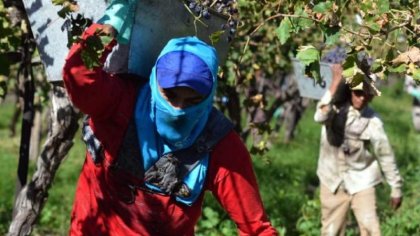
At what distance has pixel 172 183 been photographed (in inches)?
145

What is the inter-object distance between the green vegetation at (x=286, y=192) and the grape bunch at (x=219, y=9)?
1582 millimetres

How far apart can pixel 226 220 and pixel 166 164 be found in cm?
415

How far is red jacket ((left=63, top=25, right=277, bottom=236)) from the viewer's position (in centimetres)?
359

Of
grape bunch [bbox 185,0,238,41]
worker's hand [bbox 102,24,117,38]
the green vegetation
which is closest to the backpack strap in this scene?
grape bunch [bbox 185,0,238,41]

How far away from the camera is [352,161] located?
6.73 meters

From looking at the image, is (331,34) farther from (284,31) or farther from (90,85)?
(90,85)

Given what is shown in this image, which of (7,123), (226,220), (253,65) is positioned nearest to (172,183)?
(253,65)

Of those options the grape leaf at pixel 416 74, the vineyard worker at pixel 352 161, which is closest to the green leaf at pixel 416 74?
the grape leaf at pixel 416 74

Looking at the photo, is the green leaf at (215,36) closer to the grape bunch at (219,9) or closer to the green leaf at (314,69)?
the grape bunch at (219,9)

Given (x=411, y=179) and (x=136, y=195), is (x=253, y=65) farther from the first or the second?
(x=411, y=179)

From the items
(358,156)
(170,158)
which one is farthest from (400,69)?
(358,156)

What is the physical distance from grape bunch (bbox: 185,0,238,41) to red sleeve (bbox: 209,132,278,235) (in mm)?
484

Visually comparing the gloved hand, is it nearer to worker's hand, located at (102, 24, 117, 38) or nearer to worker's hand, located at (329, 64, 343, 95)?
worker's hand, located at (102, 24, 117, 38)

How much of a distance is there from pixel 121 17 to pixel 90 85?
277 millimetres
